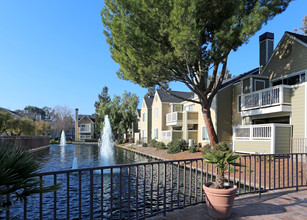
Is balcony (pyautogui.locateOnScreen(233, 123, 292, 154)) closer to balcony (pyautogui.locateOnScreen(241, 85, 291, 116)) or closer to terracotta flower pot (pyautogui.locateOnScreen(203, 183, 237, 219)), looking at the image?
balcony (pyautogui.locateOnScreen(241, 85, 291, 116))

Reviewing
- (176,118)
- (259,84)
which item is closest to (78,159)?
(176,118)

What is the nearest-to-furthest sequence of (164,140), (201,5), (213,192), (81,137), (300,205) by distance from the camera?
1. (213,192)
2. (300,205)
3. (201,5)
4. (164,140)
5. (81,137)

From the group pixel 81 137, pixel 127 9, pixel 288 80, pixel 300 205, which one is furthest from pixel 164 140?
pixel 81 137

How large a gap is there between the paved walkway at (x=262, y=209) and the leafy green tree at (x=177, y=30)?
9.00 meters

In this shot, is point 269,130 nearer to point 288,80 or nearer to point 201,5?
point 288,80

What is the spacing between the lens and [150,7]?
12523 millimetres

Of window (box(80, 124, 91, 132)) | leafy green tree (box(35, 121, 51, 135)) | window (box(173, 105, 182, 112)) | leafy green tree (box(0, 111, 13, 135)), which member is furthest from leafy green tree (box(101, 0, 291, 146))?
window (box(80, 124, 91, 132))

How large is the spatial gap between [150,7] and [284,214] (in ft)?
39.1

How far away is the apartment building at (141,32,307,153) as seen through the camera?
13.1m

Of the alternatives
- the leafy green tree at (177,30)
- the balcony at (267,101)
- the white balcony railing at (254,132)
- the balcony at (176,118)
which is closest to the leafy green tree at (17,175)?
the leafy green tree at (177,30)

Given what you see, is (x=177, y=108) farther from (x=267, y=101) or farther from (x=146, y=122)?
(x=267, y=101)

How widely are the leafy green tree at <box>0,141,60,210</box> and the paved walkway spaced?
8.18 ft

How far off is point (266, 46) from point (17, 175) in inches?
785

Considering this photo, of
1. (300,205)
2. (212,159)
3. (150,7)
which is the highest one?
(150,7)
